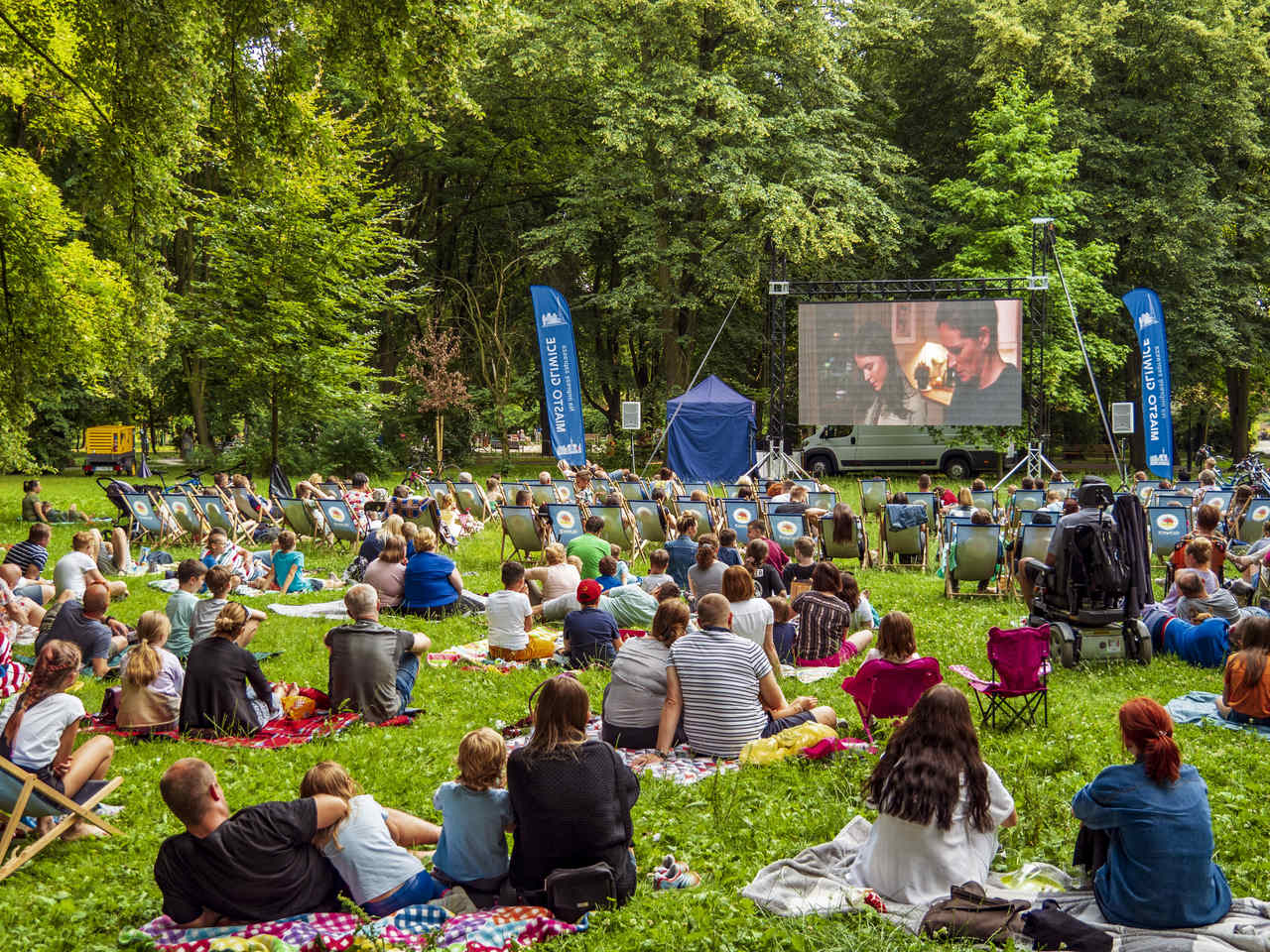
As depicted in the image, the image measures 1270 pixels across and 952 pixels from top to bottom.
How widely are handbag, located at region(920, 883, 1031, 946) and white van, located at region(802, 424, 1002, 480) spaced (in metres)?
22.0

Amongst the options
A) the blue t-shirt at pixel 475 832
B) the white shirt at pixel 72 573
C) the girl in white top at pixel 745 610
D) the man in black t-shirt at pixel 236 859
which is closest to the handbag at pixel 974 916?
the blue t-shirt at pixel 475 832

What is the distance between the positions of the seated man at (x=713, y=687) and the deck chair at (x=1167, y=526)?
26.4 feet

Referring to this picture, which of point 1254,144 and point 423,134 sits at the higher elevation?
point 1254,144

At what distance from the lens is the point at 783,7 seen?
24844 mm

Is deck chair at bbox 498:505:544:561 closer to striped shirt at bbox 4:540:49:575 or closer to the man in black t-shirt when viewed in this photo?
striped shirt at bbox 4:540:49:575

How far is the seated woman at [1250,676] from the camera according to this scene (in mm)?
6004

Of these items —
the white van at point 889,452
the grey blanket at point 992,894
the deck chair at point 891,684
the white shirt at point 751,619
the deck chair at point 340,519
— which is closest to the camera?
the grey blanket at point 992,894

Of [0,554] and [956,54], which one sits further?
[956,54]

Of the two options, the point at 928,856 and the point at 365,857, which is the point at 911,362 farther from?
the point at 365,857

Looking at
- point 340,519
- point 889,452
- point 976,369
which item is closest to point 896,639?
point 340,519

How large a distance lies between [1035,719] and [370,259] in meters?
20.2

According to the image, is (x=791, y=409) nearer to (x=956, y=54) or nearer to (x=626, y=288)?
(x=626, y=288)

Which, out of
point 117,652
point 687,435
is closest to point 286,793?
point 117,652

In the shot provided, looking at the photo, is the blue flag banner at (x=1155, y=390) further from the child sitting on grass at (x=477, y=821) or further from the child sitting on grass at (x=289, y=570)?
the child sitting on grass at (x=477, y=821)
